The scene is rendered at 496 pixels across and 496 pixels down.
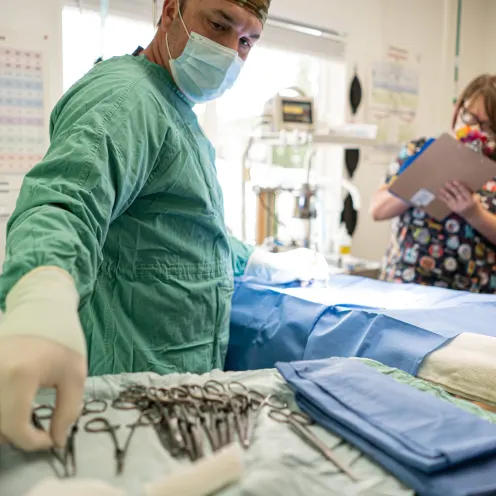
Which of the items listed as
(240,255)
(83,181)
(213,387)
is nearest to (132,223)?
(83,181)

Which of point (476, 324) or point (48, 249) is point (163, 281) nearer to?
point (48, 249)

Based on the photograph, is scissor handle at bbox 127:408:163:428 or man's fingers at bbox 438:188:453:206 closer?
scissor handle at bbox 127:408:163:428

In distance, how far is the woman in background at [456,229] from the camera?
197cm

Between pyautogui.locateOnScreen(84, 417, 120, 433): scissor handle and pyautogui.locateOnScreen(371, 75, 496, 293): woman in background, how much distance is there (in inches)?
63.8

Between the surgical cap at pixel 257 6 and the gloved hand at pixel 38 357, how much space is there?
78 cm

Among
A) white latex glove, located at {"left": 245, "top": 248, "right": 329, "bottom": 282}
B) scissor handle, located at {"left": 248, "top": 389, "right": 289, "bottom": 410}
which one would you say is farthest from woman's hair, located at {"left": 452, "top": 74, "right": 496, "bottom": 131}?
scissor handle, located at {"left": 248, "top": 389, "right": 289, "bottom": 410}

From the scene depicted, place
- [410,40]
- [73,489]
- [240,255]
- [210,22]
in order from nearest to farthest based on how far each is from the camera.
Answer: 1. [73,489]
2. [210,22]
3. [240,255]
4. [410,40]

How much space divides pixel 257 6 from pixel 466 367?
0.87m

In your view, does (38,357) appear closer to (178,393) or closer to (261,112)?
(178,393)

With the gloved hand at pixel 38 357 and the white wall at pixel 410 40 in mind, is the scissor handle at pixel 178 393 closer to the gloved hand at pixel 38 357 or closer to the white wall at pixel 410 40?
the gloved hand at pixel 38 357

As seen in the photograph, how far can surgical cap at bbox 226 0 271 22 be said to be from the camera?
3.75 feet

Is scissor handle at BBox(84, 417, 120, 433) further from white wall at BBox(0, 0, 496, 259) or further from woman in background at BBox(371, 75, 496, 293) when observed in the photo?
white wall at BBox(0, 0, 496, 259)

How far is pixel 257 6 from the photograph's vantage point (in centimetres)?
118

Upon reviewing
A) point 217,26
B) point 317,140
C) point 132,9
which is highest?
point 132,9
